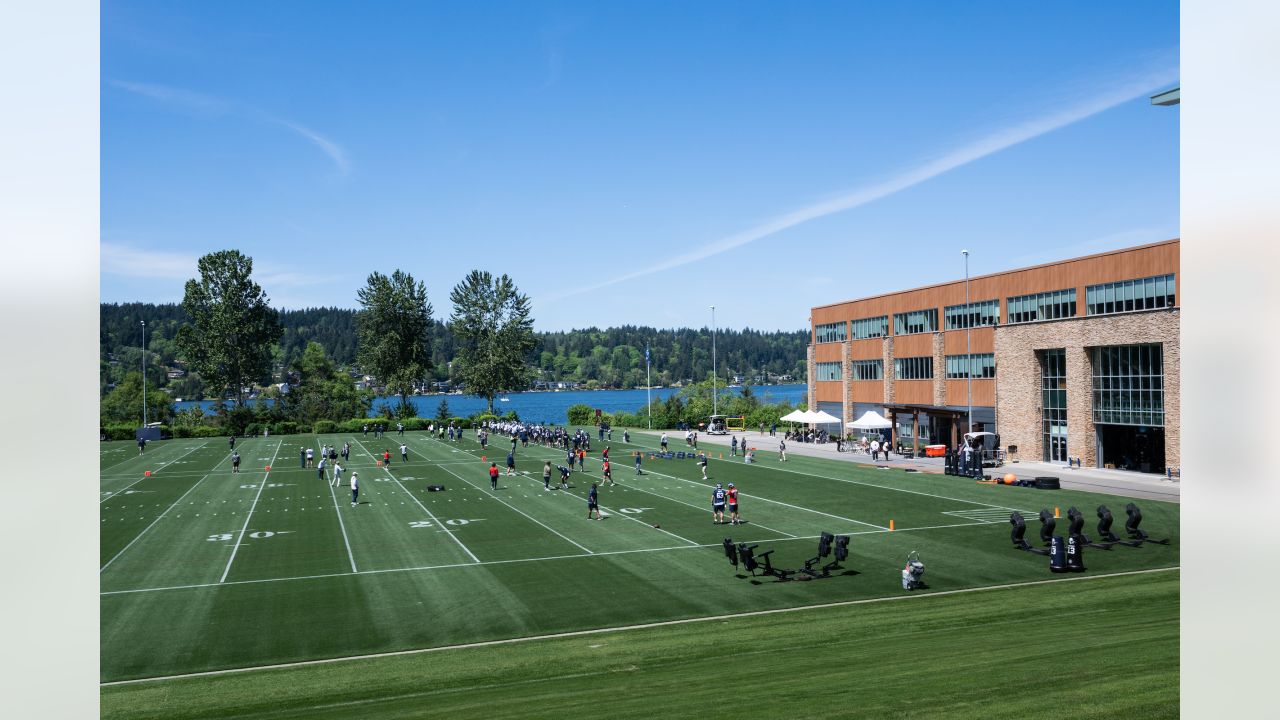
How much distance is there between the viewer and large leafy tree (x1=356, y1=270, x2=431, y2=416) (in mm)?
118688

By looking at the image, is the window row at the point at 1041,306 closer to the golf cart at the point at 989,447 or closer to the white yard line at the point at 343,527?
the golf cart at the point at 989,447

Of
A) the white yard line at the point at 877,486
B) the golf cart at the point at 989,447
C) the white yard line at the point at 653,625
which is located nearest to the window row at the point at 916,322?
the golf cart at the point at 989,447

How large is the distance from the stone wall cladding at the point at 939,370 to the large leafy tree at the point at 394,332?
241 feet

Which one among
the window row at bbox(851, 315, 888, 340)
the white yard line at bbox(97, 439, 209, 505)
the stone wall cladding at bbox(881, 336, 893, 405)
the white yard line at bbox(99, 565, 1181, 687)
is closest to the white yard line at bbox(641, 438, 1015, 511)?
the white yard line at bbox(99, 565, 1181, 687)

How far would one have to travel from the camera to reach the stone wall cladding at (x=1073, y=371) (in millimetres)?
43781

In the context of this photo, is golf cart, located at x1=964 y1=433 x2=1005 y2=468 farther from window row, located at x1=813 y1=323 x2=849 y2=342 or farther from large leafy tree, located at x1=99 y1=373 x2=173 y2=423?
large leafy tree, located at x1=99 y1=373 x2=173 y2=423

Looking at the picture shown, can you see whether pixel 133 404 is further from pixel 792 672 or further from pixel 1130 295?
pixel 792 672

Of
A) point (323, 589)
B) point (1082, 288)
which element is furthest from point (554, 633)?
point (1082, 288)

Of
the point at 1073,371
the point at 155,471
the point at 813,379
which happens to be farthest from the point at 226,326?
the point at 1073,371

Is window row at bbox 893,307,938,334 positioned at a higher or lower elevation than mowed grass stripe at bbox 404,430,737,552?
higher

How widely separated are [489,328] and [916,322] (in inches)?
2640

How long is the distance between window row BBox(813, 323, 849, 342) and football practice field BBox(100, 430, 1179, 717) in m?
38.5

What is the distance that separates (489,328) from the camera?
121500 mm
